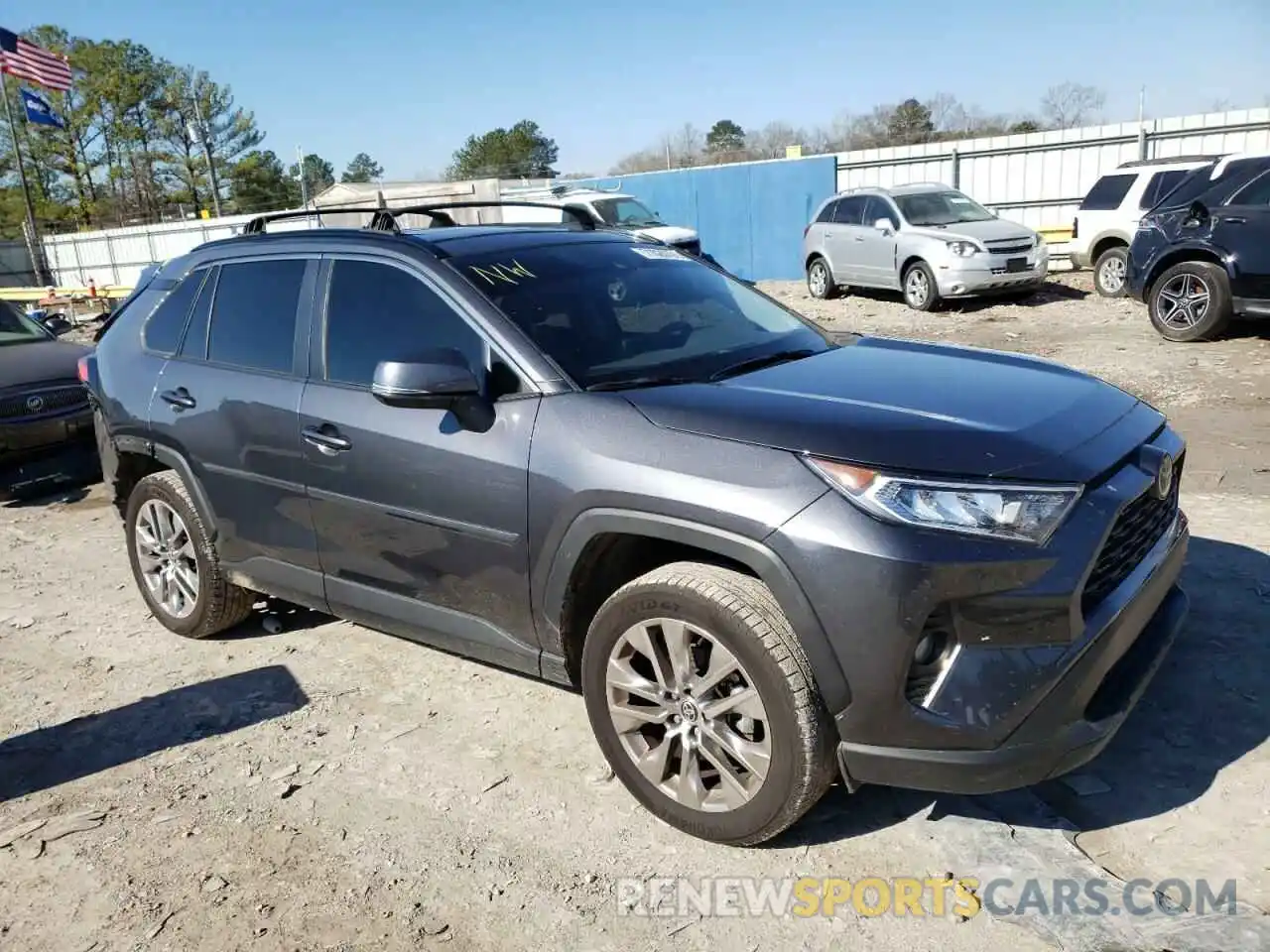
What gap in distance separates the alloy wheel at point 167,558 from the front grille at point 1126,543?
381cm

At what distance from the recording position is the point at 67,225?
53969 mm

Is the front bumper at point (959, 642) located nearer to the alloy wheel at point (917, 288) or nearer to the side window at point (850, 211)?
the alloy wheel at point (917, 288)

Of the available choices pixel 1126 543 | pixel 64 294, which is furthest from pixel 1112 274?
pixel 64 294

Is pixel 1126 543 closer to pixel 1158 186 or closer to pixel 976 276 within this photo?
pixel 976 276

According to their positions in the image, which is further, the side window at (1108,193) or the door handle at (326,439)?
the side window at (1108,193)

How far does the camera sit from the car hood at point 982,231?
14.3 meters

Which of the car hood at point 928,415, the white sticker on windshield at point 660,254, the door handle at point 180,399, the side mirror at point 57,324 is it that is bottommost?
the side mirror at point 57,324

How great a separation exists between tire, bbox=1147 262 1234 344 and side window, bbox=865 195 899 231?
5.06 m

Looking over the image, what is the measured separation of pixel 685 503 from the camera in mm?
2816

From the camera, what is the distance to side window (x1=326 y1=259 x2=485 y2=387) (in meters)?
3.54

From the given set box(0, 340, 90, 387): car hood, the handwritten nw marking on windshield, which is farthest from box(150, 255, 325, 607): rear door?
box(0, 340, 90, 387): car hood

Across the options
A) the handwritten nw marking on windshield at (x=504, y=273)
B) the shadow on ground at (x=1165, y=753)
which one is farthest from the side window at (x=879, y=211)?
the handwritten nw marking on windshield at (x=504, y=273)

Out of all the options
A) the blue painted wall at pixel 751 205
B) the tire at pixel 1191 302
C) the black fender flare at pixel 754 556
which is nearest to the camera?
the black fender flare at pixel 754 556

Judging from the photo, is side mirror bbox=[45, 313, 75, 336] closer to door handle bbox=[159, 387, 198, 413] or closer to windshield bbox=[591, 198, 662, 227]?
door handle bbox=[159, 387, 198, 413]
